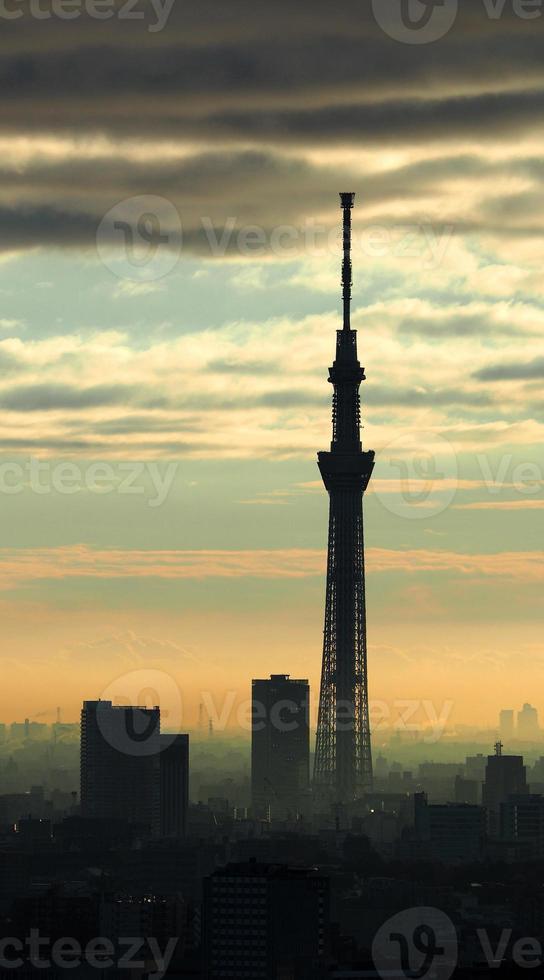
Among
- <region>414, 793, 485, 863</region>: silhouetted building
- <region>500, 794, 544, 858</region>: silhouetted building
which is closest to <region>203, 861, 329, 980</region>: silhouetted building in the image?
<region>414, 793, 485, 863</region>: silhouetted building

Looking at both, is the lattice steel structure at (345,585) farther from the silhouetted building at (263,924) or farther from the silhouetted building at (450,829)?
the silhouetted building at (263,924)

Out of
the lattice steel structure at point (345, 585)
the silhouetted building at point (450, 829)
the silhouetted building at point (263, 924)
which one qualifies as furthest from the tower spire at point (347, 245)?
the silhouetted building at point (263, 924)

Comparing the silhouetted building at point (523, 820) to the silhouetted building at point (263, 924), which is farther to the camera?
the silhouetted building at point (523, 820)

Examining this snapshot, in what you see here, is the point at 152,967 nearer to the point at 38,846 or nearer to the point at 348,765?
the point at 38,846

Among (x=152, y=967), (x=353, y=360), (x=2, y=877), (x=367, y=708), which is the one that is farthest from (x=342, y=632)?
(x=152, y=967)

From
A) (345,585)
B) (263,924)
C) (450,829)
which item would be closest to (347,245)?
(345,585)
